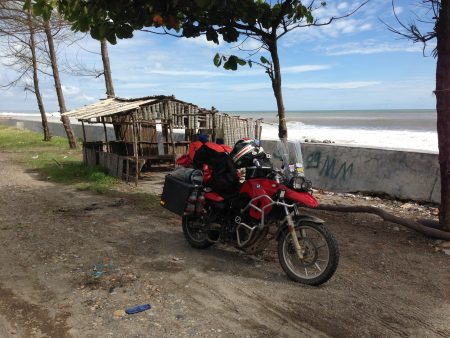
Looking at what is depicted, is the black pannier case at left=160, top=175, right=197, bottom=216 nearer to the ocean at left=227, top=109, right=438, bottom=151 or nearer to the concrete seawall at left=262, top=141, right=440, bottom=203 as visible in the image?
the concrete seawall at left=262, top=141, right=440, bottom=203

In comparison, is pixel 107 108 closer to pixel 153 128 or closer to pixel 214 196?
pixel 153 128

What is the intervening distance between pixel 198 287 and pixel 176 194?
1.40 meters

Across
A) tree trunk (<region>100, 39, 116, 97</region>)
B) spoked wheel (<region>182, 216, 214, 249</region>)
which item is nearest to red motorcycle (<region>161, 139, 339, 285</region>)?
spoked wheel (<region>182, 216, 214, 249</region>)

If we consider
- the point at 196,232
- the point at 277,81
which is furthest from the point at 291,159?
the point at 277,81

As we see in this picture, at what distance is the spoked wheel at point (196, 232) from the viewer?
17.1ft

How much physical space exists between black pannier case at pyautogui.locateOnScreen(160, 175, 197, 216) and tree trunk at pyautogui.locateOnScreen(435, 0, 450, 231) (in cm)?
340

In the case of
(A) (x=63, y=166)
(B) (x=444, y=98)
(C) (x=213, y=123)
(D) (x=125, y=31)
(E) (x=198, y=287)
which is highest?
(D) (x=125, y=31)

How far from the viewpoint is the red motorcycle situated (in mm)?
4113

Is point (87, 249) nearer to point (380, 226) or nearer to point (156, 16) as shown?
point (156, 16)

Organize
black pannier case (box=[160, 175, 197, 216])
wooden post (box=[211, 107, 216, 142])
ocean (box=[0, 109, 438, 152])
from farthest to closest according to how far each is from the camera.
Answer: ocean (box=[0, 109, 438, 152])
wooden post (box=[211, 107, 216, 142])
black pannier case (box=[160, 175, 197, 216])

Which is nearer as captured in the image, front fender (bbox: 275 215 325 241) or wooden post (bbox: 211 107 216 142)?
front fender (bbox: 275 215 325 241)

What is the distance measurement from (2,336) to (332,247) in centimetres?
283

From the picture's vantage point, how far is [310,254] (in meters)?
4.21

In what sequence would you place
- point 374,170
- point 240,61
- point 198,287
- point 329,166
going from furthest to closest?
point 329,166 → point 374,170 → point 240,61 → point 198,287
